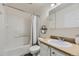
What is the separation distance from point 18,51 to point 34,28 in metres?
0.33

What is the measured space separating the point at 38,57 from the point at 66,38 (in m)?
0.44

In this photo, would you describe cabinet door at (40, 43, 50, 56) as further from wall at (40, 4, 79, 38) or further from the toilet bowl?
→ wall at (40, 4, 79, 38)

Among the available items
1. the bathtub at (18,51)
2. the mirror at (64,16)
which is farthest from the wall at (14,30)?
A: the mirror at (64,16)

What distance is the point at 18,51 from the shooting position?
42.4 inches

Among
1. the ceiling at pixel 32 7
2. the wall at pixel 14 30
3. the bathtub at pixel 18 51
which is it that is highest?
the ceiling at pixel 32 7

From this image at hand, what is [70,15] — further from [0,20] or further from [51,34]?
[0,20]

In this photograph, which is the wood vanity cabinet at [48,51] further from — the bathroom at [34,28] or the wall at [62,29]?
the wall at [62,29]

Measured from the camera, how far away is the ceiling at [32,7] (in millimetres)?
1044

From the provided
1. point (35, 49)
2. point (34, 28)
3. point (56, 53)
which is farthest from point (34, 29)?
point (56, 53)

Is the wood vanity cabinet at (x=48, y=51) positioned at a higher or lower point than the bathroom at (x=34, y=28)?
lower

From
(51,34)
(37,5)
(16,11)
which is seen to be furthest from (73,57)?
(16,11)

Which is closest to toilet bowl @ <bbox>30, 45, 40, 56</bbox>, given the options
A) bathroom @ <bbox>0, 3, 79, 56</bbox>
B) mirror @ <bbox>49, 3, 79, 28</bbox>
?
bathroom @ <bbox>0, 3, 79, 56</bbox>

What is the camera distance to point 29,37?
45.5 inches

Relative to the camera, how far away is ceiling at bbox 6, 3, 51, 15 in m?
1.04
